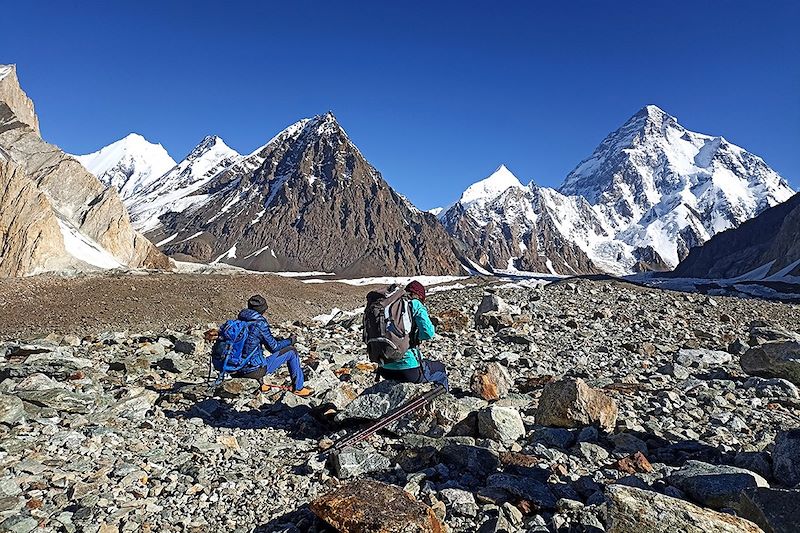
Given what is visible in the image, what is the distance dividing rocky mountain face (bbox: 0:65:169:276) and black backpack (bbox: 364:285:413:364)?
49016mm

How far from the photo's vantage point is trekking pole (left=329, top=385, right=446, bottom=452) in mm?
5906

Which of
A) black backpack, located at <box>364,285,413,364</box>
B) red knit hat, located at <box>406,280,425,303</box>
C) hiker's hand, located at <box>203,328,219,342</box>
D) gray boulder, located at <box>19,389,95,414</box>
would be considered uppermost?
red knit hat, located at <box>406,280,425,303</box>

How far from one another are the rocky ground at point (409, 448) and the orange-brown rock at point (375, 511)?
0.02m

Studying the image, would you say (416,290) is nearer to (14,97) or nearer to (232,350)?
(232,350)

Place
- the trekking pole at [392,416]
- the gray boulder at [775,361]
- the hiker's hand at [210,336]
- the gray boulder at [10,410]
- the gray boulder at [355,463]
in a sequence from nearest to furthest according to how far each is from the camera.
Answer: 1. the gray boulder at [355,463]
2. the trekking pole at [392,416]
3. the gray boulder at [10,410]
4. the gray boulder at [775,361]
5. the hiker's hand at [210,336]

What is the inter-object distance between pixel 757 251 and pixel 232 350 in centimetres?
17370

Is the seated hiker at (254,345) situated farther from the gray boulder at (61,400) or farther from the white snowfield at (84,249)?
the white snowfield at (84,249)

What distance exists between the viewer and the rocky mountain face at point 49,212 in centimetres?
4488

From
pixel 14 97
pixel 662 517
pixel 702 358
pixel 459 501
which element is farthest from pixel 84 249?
pixel 662 517

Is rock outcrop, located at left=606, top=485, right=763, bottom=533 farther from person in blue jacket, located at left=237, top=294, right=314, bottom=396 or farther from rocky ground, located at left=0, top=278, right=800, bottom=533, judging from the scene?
person in blue jacket, located at left=237, top=294, right=314, bottom=396

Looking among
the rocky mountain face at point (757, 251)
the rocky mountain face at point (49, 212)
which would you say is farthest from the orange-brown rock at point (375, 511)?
the rocky mountain face at point (757, 251)

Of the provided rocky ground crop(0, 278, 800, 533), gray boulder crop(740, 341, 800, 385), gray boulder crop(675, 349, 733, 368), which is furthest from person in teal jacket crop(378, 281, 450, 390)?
gray boulder crop(675, 349, 733, 368)

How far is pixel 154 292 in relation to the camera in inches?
1318

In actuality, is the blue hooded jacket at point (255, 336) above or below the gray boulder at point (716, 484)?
above
